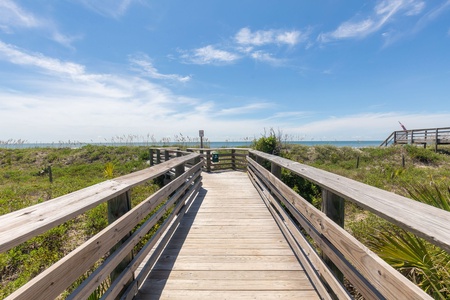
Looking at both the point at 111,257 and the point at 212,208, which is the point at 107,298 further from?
the point at 212,208

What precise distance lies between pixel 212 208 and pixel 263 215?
1226 mm

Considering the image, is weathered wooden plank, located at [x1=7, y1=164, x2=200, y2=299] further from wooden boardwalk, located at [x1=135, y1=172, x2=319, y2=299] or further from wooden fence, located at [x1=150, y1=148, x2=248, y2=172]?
wooden fence, located at [x1=150, y1=148, x2=248, y2=172]

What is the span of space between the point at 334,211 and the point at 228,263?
154 cm

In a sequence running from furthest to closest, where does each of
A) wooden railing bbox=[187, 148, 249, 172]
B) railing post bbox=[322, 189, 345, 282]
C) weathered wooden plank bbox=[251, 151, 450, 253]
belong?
1. wooden railing bbox=[187, 148, 249, 172]
2. railing post bbox=[322, 189, 345, 282]
3. weathered wooden plank bbox=[251, 151, 450, 253]

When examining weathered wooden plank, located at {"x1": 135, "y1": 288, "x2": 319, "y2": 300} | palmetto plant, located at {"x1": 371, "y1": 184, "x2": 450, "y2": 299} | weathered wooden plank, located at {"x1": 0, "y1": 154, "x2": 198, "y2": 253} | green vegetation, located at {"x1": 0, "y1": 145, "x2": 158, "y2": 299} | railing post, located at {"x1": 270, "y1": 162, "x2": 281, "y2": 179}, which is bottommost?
green vegetation, located at {"x1": 0, "y1": 145, "x2": 158, "y2": 299}

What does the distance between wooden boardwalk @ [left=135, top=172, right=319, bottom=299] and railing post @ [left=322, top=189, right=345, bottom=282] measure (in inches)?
17.5

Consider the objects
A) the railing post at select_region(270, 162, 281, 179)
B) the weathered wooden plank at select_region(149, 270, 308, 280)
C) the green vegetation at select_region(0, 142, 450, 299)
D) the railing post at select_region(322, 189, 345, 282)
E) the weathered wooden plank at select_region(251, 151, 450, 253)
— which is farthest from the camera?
the railing post at select_region(270, 162, 281, 179)

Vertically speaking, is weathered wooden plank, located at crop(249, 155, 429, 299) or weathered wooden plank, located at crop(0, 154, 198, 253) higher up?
weathered wooden plank, located at crop(0, 154, 198, 253)

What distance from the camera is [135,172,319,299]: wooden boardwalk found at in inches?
93.4

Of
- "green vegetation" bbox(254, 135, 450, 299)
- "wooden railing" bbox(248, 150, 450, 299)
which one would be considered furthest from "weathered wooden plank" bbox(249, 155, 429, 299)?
"green vegetation" bbox(254, 135, 450, 299)

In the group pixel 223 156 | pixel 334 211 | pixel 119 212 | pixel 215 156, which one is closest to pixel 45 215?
pixel 119 212

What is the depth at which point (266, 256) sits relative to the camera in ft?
10.1

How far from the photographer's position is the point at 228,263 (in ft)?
9.52

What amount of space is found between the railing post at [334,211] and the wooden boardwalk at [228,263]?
0.44m
